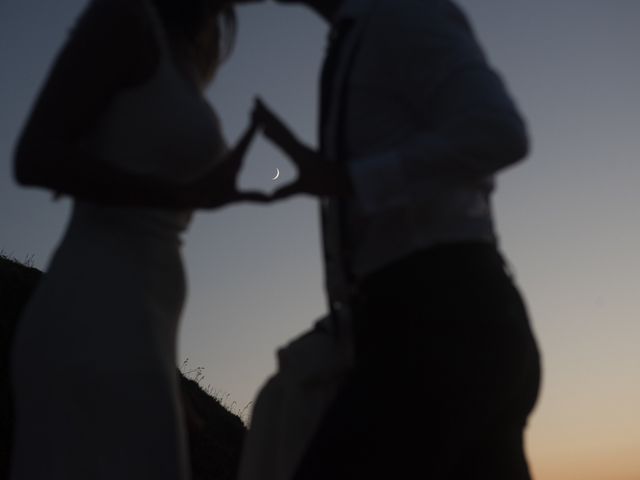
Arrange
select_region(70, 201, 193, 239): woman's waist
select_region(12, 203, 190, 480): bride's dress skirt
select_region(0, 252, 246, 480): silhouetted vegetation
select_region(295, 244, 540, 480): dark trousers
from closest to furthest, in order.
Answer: select_region(295, 244, 540, 480): dark trousers → select_region(12, 203, 190, 480): bride's dress skirt → select_region(70, 201, 193, 239): woman's waist → select_region(0, 252, 246, 480): silhouetted vegetation

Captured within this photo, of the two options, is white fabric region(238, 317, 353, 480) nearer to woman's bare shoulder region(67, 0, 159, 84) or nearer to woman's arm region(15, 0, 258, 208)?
woman's arm region(15, 0, 258, 208)

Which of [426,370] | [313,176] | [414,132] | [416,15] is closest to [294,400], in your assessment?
[426,370]

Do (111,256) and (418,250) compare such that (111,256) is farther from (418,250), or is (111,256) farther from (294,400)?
(418,250)

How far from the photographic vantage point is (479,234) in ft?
6.98

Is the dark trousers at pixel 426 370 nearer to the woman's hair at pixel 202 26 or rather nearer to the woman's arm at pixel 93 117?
the woman's arm at pixel 93 117

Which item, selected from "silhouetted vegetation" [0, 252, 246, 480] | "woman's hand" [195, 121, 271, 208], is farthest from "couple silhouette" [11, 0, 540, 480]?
"silhouetted vegetation" [0, 252, 246, 480]

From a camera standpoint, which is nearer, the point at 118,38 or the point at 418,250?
the point at 418,250

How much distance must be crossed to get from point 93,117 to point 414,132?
0.82 m

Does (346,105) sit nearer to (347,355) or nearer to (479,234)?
(479,234)

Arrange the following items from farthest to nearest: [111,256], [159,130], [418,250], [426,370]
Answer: [159,130] → [111,256] → [418,250] → [426,370]

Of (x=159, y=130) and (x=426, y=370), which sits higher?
(x=159, y=130)

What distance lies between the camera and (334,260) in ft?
7.38

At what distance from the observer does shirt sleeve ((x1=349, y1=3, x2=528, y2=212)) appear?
2.03 metres

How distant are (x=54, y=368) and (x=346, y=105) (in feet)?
3.17
